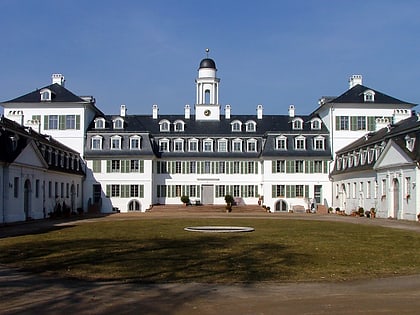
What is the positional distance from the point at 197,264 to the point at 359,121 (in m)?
50.0

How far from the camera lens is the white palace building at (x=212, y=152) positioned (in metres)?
61.9

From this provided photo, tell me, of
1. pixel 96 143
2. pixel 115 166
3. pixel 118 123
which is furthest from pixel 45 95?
pixel 115 166

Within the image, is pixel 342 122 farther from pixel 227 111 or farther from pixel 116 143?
pixel 116 143

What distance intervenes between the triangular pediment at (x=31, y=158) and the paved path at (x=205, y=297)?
98.6ft

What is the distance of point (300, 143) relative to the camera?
2490 inches

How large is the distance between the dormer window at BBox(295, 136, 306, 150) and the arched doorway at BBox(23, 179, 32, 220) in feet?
97.9

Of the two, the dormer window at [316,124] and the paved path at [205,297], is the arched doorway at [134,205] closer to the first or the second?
the dormer window at [316,124]

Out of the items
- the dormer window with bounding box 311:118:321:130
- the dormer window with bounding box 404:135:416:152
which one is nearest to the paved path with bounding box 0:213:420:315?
the dormer window with bounding box 404:135:416:152

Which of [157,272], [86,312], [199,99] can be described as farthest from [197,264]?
[199,99]

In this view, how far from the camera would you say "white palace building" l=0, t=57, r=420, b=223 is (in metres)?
61.9

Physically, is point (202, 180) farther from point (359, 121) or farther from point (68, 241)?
point (68, 241)

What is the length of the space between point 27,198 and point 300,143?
3052 cm

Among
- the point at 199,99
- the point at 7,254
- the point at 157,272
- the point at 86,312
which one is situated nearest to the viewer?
the point at 86,312

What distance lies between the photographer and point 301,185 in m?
62.8
